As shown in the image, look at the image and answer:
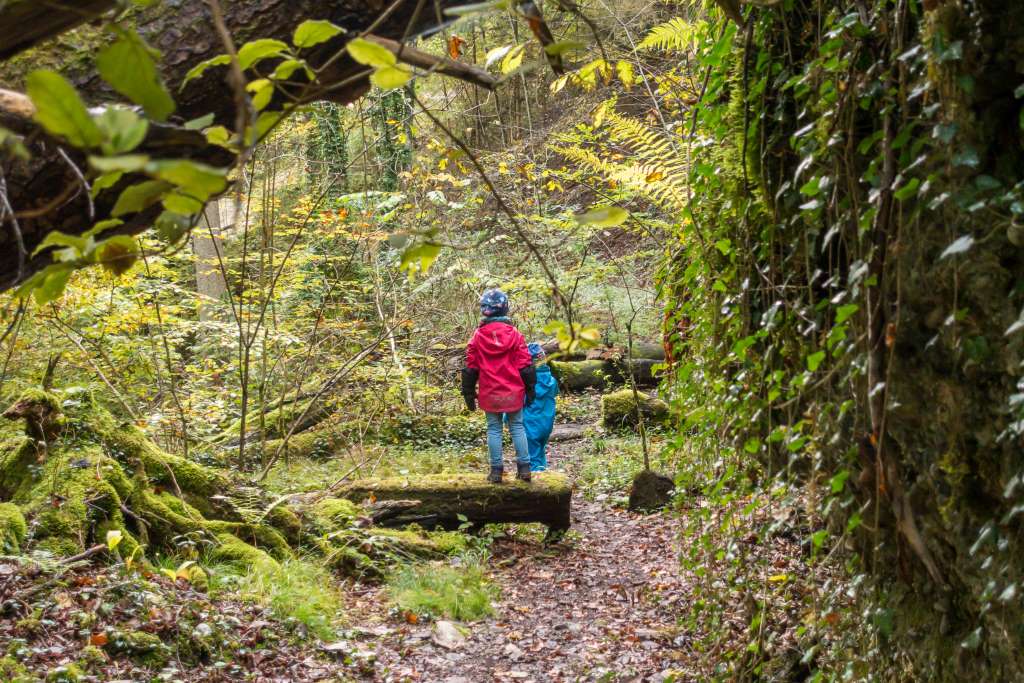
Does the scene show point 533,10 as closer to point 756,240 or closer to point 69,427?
point 756,240

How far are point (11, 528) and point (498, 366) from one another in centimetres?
437

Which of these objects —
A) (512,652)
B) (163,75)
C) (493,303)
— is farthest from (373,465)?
(163,75)

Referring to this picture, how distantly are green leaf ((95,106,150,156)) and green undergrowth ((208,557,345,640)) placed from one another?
513cm

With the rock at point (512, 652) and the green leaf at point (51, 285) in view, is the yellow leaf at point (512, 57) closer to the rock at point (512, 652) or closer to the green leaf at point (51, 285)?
the green leaf at point (51, 285)

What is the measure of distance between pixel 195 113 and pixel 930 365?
6.70 ft

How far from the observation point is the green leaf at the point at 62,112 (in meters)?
0.77

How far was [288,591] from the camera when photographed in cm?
576

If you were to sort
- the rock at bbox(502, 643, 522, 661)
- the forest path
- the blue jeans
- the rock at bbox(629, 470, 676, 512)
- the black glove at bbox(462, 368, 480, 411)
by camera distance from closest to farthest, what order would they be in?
the forest path → the rock at bbox(502, 643, 522, 661) → the blue jeans → the black glove at bbox(462, 368, 480, 411) → the rock at bbox(629, 470, 676, 512)

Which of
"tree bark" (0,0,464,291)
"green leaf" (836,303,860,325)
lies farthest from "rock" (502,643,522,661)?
"tree bark" (0,0,464,291)

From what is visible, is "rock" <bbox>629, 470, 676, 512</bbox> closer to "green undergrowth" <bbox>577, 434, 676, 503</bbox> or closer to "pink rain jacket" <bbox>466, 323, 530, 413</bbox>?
"green undergrowth" <bbox>577, 434, 676, 503</bbox>

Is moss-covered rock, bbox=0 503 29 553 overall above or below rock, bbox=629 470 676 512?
above

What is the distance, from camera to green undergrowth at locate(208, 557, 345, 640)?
18.0ft

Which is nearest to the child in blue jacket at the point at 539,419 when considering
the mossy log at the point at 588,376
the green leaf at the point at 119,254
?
the mossy log at the point at 588,376

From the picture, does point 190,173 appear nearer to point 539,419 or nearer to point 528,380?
point 528,380
